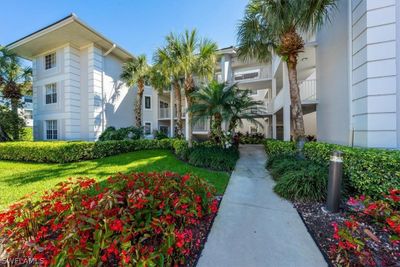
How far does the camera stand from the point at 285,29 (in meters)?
6.65

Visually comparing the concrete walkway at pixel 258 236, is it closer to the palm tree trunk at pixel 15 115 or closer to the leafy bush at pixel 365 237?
the leafy bush at pixel 365 237

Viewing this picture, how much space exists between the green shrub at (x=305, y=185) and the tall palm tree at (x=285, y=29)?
262 centimetres

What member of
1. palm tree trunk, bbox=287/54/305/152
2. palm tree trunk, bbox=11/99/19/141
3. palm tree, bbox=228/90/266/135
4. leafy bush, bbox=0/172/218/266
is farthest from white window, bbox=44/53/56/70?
palm tree trunk, bbox=287/54/305/152

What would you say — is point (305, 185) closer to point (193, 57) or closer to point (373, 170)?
point (373, 170)

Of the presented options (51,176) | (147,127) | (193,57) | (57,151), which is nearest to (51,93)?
(57,151)

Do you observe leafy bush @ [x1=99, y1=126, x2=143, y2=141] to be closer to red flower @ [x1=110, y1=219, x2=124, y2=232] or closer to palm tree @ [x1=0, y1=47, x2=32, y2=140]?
palm tree @ [x1=0, y1=47, x2=32, y2=140]

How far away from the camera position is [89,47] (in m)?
12.7

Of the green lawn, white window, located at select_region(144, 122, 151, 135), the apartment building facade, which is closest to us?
the apartment building facade

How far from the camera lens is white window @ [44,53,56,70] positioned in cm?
1326

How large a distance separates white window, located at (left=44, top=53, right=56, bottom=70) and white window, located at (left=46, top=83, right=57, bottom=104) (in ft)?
4.74

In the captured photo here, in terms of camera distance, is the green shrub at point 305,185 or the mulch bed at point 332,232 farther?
the green shrub at point 305,185

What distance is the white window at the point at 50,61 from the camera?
1326cm

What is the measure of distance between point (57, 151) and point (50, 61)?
29.5 ft

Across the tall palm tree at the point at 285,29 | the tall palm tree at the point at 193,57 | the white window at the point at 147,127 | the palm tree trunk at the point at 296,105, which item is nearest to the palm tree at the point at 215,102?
the tall palm tree at the point at 193,57
